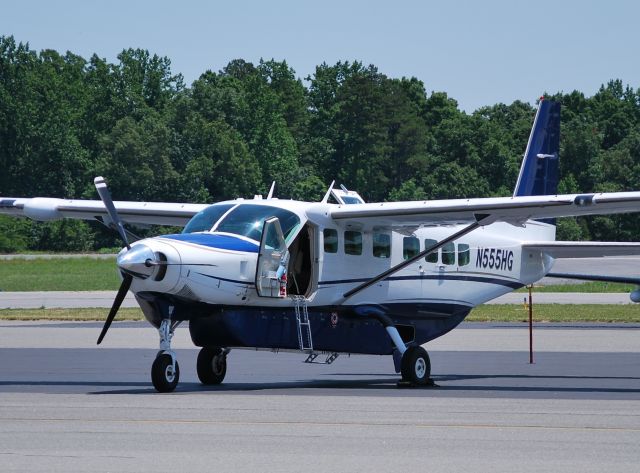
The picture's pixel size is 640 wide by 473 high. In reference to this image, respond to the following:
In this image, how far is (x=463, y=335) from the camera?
31859 mm

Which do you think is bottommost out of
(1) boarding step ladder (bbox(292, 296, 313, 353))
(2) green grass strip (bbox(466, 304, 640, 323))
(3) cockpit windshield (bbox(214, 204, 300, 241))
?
(2) green grass strip (bbox(466, 304, 640, 323))

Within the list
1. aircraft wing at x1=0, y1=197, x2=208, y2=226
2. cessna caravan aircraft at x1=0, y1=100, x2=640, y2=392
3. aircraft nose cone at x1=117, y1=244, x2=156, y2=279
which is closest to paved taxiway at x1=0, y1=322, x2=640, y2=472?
cessna caravan aircraft at x1=0, y1=100, x2=640, y2=392

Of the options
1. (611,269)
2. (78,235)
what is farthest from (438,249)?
(78,235)

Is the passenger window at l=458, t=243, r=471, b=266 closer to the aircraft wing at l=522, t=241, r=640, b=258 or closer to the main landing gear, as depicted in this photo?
the aircraft wing at l=522, t=241, r=640, b=258

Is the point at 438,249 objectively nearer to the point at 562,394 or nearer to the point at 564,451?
the point at 562,394

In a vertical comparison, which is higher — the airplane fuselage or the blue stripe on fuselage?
the blue stripe on fuselage

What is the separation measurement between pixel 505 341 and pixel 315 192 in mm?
62337

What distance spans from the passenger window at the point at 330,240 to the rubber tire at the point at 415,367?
1.99 meters

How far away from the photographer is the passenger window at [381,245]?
20.7 m

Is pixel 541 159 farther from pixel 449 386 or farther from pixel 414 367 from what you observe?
pixel 449 386

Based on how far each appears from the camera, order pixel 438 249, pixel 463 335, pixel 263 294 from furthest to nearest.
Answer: pixel 463 335 → pixel 438 249 → pixel 263 294

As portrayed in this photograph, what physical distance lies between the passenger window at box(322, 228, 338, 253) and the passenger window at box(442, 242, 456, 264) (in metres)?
2.77

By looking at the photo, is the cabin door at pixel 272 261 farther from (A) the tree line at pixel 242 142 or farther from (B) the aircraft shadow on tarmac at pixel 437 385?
(A) the tree line at pixel 242 142

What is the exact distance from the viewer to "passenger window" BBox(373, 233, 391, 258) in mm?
20719
